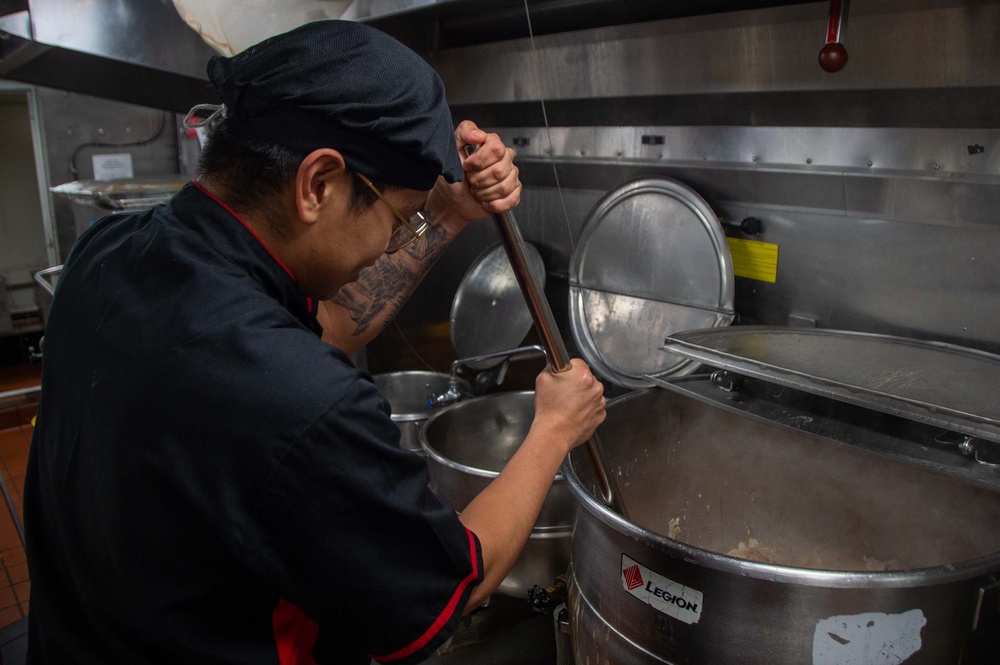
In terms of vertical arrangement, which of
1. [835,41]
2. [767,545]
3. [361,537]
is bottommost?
[767,545]

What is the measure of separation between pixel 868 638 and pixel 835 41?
1025 mm

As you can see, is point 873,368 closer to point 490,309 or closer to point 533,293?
point 533,293

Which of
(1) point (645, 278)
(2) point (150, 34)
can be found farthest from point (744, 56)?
(2) point (150, 34)

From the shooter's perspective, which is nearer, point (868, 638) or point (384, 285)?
point (868, 638)

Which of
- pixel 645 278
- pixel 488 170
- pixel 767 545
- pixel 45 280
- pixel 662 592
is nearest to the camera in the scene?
pixel 662 592

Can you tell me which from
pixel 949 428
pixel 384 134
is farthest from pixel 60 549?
pixel 949 428

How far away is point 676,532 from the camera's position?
1696 mm

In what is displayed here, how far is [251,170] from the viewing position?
834 millimetres

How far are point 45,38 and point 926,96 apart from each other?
274cm

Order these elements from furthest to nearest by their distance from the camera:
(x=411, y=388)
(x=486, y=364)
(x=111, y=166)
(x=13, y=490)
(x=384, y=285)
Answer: (x=111, y=166), (x=13, y=490), (x=411, y=388), (x=486, y=364), (x=384, y=285)

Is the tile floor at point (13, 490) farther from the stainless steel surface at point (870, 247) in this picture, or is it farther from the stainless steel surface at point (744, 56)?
the stainless steel surface at point (870, 247)

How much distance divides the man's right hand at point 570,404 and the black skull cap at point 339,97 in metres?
0.44

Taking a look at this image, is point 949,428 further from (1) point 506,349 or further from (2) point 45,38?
(2) point 45,38

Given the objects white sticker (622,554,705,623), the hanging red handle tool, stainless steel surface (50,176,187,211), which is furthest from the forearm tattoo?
stainless steel surface (50,176,187,211)
